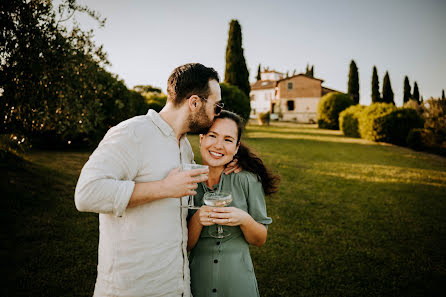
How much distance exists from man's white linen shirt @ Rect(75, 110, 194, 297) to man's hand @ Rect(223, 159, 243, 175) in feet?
2.47

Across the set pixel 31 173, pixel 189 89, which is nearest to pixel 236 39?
Result: pixel 31 173

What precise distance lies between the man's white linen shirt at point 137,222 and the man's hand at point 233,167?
753 mm

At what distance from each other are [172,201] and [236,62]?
96.3ft

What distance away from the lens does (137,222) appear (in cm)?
178

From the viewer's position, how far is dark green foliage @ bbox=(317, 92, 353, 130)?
3350 cm

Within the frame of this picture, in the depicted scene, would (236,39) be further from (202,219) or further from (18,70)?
(202,219)

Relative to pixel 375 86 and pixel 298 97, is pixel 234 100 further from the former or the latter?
pixel 375 86

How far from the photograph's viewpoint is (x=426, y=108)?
58.6ft

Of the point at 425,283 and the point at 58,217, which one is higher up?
the point at 58,217

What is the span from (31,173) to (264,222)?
29.5 feet

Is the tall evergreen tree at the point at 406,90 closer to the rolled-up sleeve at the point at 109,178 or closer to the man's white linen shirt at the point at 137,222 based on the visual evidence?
the man's white linen shirt at the point at 137,222

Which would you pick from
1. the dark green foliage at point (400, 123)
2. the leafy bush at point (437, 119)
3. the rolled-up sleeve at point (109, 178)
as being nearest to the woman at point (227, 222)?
the rolled-up sleeve at point (109, 178)

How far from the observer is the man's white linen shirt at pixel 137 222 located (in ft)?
5.21

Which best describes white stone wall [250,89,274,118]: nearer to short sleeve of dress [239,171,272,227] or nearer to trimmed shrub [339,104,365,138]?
trimmed shrub [339,104,365,138]
